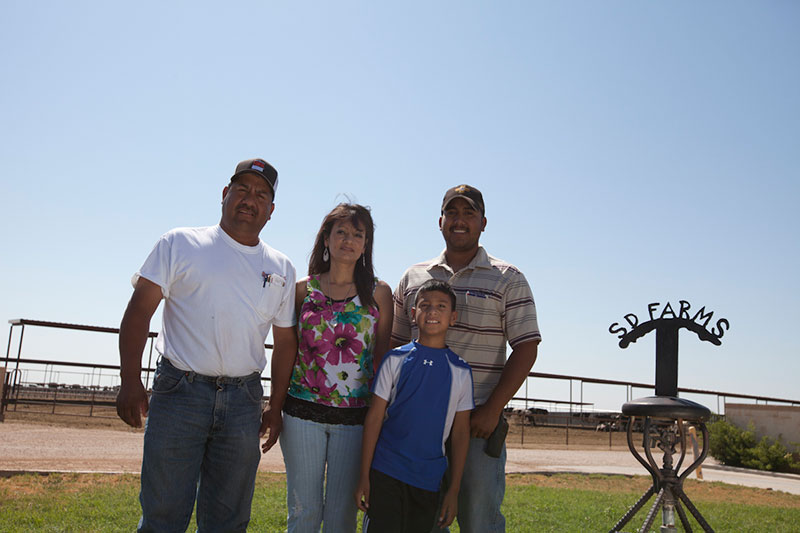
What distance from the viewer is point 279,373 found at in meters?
2.88

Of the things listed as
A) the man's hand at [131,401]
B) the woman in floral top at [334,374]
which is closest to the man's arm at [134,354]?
the man's hand at [131,401]

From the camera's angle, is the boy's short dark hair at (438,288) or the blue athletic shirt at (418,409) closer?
the blue athletic shirt at (418,409)

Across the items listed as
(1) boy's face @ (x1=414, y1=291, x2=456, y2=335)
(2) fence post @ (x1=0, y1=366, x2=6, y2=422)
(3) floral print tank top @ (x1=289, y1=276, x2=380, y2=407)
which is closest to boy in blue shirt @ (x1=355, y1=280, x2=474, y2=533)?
(1) boy's face @ (x1=414, y1=291, x2=456, y2=335)

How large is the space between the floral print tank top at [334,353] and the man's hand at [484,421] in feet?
1.63

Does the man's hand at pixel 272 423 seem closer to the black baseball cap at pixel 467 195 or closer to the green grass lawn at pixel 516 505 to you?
the black baseball cap at pixel 467 195

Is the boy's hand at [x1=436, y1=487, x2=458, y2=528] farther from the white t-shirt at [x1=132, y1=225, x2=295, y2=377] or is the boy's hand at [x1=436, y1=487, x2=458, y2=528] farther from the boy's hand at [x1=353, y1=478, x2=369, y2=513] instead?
the white t-shirt at [x1=132, y1=225, x2=295, y2=377]

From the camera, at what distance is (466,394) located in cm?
286

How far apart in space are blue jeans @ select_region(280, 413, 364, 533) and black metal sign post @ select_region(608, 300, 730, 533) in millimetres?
1625

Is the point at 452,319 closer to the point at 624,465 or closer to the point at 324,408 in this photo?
the point at 324,408

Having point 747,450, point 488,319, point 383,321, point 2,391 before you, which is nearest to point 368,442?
point 383,321

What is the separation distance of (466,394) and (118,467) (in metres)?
5.13

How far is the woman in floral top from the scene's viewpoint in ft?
8.89

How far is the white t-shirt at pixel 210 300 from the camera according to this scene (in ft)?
8.81

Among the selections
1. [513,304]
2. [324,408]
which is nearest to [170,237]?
[324,408]
